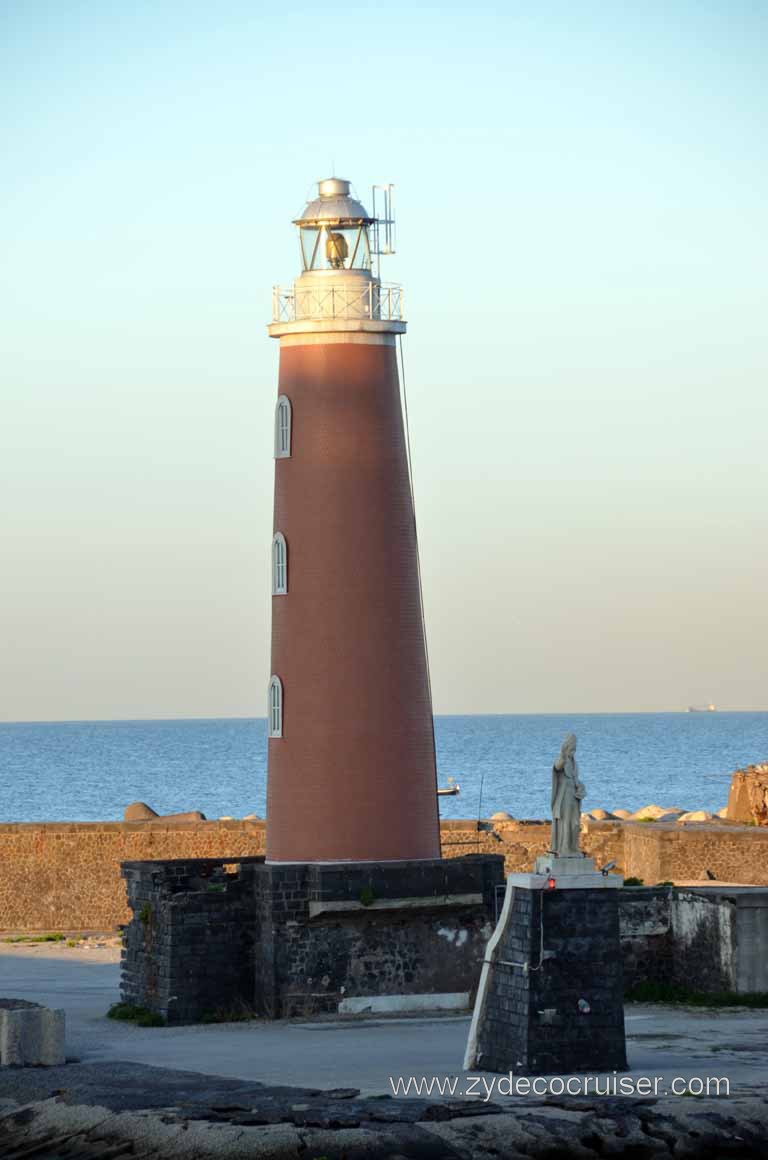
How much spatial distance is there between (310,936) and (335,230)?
9106 millimetres

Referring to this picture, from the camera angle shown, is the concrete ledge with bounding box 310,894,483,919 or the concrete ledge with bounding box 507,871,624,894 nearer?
the concrete ledge with bounding box 507,871,624,894

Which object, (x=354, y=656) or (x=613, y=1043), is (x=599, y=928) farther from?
(x=354, y=656)

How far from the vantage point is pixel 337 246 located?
28.8m

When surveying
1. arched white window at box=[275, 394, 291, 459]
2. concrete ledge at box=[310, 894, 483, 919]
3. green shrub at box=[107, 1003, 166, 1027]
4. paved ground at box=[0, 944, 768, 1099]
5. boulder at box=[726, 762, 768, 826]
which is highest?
arched white window at box=[275, 394, 291, 459]

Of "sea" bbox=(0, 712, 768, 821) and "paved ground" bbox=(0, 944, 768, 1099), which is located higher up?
"sea" bbox=(0, 712, 768, 821)

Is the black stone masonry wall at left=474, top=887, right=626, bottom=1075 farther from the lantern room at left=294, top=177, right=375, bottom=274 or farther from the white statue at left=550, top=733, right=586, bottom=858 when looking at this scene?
the lantern room at left=294, top=177, right=375, bottom=274

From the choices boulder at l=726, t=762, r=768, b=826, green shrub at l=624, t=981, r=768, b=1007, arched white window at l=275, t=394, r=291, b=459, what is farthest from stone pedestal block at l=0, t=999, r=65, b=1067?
boulder at l=726, t=762, r=768, b=826

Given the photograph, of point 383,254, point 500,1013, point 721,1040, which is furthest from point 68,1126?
point 383,254

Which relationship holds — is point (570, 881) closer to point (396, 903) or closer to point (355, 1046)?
point (355, 1046)

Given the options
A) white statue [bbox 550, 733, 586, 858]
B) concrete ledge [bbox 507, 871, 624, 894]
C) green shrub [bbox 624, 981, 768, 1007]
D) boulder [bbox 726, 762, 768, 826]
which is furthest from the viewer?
boulder [bbox 726, 762, 768, 826]

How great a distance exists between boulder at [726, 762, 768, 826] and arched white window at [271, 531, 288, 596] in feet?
60.9

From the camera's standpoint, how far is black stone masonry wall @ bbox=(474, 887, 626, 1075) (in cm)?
2150

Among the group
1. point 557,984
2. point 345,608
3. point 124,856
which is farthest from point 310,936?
point 124,856

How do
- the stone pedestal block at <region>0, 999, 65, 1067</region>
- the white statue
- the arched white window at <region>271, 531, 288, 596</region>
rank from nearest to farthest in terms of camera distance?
1. the white statue
2. the stone pedestal block at <region>0, 999, 65, 1067</region>
3. the arched white window at <region>271, 531, 288, 596</region>
